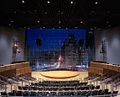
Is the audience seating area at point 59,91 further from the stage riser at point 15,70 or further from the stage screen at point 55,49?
the stage screen at point 55,49

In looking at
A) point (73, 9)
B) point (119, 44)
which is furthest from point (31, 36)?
point (73, 9)

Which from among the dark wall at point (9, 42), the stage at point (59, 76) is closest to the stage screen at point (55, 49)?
the dark wall at point (9, 42)

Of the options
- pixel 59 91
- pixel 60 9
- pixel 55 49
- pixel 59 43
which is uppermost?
pixel 60 9

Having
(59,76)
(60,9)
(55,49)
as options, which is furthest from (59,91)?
(55,49)

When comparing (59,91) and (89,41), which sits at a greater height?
(89,41)

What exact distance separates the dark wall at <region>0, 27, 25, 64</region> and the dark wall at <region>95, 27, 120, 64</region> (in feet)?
29.4

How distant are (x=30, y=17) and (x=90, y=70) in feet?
32.3

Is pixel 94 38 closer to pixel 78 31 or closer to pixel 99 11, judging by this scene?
pixel 78 31

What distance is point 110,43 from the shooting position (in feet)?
97.5

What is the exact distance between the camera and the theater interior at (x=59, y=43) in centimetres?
1936

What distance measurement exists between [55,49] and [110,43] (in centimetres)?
720

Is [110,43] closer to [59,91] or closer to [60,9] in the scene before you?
[60,9]

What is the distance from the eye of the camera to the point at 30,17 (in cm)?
2325

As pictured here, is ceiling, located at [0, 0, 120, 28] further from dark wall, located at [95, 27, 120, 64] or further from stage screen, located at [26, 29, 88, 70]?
stage screen, located at [26, 29, 88, 70]
